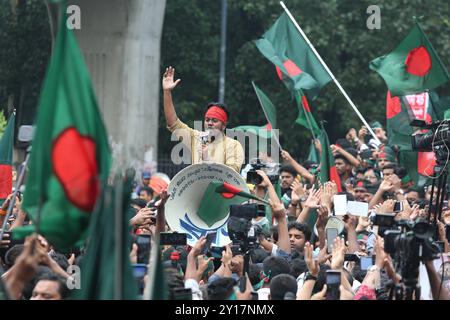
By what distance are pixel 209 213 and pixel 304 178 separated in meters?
4.34

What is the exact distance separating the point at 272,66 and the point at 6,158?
15339mm

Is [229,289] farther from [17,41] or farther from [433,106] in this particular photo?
[17,41]

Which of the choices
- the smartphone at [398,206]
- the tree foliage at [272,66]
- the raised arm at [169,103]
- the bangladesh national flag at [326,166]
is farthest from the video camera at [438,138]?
the tree foliage at [272,66]

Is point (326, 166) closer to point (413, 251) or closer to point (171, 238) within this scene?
point (171, 238)

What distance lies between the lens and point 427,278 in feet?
25.6

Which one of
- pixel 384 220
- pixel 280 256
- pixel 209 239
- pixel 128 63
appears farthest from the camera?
pixel 128 63

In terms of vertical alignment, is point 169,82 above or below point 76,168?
above

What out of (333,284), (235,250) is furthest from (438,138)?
(333,284)

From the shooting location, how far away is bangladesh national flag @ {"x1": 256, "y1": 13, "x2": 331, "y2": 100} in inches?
617

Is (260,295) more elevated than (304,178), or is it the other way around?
(304,178)

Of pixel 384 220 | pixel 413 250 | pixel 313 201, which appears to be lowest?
pixel 413 250

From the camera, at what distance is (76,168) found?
5.79 metres
